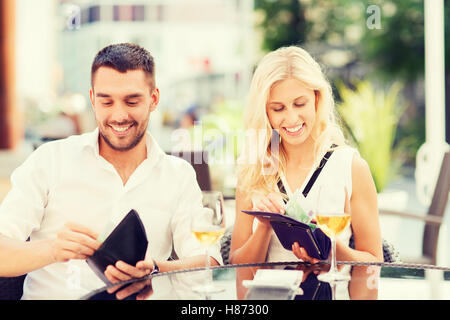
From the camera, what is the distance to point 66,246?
138 cm

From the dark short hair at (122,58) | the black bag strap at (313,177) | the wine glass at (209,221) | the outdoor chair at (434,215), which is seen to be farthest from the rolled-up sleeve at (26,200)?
the outdoor chair at (434,215)

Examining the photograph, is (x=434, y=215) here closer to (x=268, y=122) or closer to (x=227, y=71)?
(x=268, y=122)

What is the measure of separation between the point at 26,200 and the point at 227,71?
A: 11851mm

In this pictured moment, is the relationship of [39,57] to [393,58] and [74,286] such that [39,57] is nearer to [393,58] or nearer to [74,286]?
[393,58]

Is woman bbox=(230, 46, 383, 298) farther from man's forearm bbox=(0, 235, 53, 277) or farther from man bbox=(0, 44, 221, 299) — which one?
man's forearm bbox=(0, 235, 53, 277)

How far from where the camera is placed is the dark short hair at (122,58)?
1.71m

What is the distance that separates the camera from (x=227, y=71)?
13352mm

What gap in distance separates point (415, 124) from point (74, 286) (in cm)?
788

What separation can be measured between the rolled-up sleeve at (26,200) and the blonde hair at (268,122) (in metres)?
0.59

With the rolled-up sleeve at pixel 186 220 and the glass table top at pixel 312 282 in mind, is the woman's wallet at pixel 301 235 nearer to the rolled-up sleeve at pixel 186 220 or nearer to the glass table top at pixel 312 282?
the glass table top at pixel 312 282

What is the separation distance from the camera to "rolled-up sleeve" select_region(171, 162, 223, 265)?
5.64 ft

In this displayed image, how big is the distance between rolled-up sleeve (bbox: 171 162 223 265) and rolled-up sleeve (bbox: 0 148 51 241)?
38 centimetres
